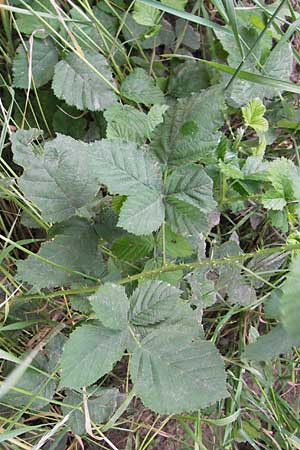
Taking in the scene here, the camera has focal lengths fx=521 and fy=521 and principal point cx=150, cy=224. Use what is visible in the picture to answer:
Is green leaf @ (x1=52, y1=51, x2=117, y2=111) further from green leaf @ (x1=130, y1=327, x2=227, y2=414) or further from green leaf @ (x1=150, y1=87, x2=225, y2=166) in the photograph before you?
green leaf @ (x1=130, y1=327, x2=227, y2=414)

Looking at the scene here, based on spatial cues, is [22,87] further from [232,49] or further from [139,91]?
[232,49]

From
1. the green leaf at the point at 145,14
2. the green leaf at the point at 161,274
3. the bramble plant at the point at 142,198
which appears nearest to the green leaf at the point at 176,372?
the bramble plant at the point at 142,198

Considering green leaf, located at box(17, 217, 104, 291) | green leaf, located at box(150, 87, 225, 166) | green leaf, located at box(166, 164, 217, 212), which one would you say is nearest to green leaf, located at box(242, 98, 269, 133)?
green leaf, located at box(150, 87, 225, 166)

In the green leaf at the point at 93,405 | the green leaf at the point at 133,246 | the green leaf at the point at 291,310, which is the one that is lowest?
the green leaf at the point at 93,405

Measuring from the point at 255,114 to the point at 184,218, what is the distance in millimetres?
325

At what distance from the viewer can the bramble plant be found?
2.42 ft

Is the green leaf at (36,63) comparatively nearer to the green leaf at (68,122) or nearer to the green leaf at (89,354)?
the green leaf at (68,122)

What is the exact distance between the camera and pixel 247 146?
1.17 metres

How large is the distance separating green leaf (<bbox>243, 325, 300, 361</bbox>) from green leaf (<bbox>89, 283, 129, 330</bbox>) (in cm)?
24

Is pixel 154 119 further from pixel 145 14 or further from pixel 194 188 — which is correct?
pixel 145 14

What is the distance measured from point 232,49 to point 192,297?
544 millimetres

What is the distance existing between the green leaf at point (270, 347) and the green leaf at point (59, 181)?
40cm

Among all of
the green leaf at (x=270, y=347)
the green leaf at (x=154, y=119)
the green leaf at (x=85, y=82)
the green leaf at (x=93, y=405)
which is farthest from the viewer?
the green leaf at (x=85, y=82)

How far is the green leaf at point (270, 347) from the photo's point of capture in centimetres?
57
